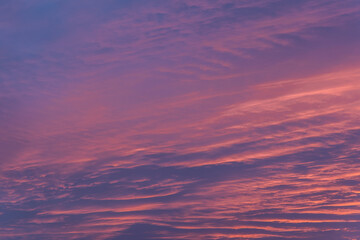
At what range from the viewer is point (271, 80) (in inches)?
223

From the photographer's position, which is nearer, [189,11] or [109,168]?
[109,168]

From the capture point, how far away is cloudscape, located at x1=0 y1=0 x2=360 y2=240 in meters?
5.07

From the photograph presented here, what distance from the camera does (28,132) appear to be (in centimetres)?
571

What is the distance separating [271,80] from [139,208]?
6.77 ft

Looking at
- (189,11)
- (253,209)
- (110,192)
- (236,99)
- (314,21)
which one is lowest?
(253,209)

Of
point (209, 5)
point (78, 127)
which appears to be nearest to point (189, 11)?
point (209, 5)

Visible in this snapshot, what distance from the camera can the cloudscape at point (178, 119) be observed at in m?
5.07

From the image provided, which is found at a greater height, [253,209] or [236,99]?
[236,99]

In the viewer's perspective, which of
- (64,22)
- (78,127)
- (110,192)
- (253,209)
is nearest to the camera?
(253,209)

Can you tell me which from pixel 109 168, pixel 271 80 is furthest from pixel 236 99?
pixel 109 168

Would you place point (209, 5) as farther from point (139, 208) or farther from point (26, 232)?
point (26, 232)

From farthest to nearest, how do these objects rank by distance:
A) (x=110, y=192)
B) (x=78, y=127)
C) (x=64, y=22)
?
(x=64, y=22), (x=78, y=127), (x=110, y=192)

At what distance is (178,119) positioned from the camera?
5.64m

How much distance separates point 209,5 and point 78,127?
2.14 meters
